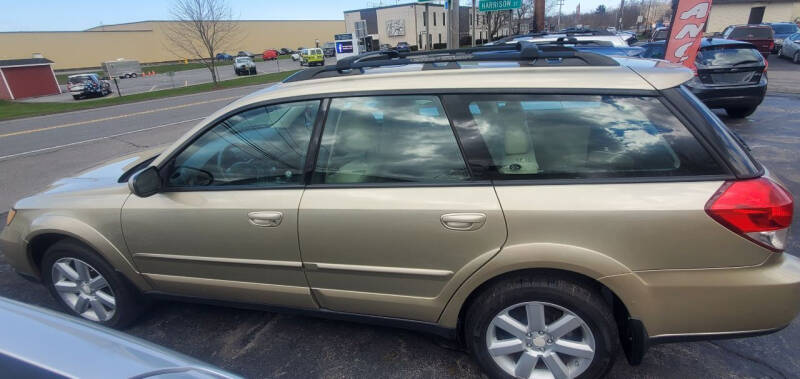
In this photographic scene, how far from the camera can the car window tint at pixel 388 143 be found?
80.0 inches

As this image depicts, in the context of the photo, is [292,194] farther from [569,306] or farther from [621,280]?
[621,280]

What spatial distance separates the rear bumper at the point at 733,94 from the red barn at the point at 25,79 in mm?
36014

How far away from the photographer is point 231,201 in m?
2.22

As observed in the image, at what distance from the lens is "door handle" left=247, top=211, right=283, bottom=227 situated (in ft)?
6.97

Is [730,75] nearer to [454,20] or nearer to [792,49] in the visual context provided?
[454,20]

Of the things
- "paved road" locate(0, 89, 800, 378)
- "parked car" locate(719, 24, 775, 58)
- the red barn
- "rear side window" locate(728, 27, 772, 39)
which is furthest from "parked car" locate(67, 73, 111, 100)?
"rear side window" locate(728, 27, 772, 39)

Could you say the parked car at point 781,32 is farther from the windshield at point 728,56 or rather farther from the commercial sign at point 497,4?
the windshield at point 728,56

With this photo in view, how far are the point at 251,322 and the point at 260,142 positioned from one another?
129cm

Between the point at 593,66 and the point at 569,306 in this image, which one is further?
the point at 593,66

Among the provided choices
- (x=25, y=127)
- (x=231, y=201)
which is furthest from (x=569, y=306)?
(x=25, y=127)

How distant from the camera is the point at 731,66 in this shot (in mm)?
7492

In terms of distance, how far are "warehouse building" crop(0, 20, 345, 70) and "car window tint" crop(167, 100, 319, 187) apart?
7769cm

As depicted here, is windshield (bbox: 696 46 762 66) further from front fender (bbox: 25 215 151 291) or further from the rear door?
front fender (bbox: 25 215 151 291)

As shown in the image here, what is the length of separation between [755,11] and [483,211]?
5307cm
